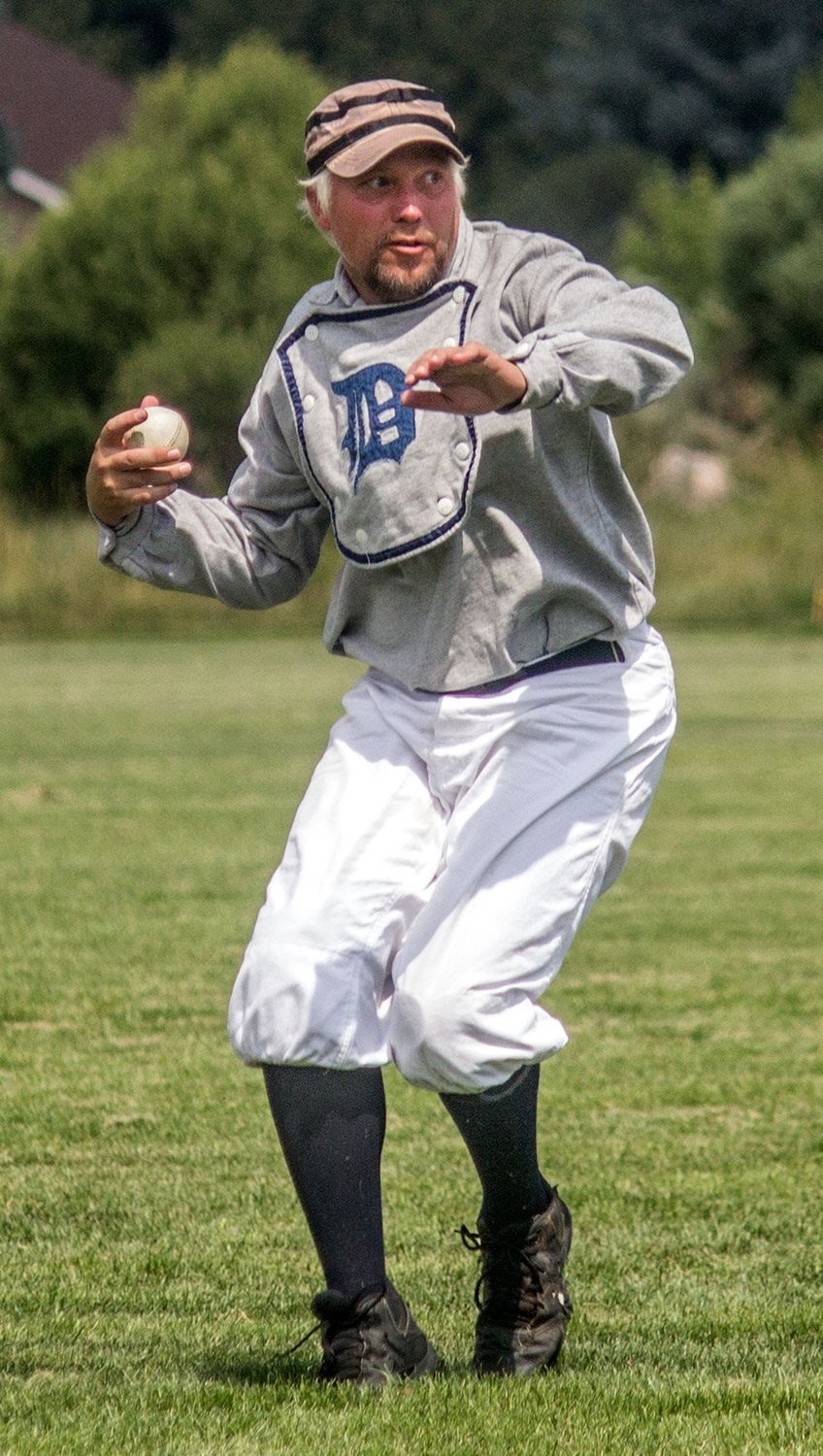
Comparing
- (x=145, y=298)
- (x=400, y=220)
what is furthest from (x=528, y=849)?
(x=145, y=298)

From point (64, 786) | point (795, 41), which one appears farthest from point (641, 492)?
point (795, 41)

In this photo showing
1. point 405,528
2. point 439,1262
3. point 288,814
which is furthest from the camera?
point 288,814

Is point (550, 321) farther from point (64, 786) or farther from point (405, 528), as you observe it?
point (64, 786)

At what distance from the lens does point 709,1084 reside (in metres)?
6.59

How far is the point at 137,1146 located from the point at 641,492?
2775cm

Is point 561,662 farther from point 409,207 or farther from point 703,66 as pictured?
point 703,66

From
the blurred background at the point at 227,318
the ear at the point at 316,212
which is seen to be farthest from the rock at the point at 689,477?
the ear at the point at 316,212

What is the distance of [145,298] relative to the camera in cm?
3653

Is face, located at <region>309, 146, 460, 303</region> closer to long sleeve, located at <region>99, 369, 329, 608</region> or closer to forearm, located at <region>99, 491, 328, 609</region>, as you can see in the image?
long sleeve, located at <region>99, 369, 329, 608</region>

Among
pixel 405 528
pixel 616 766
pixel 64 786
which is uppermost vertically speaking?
pixel 405 528

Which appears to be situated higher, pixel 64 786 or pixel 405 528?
pixel 405 528

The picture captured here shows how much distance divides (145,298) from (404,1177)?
32.0 meters

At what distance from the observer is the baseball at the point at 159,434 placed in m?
4.17

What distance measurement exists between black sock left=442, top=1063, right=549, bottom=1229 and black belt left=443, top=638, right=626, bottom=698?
624mm
